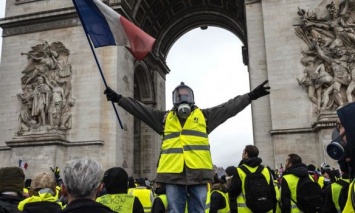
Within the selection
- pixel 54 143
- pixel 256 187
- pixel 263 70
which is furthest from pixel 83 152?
pixel 256 187

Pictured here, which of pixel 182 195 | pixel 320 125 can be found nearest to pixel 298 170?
pixel 182 195

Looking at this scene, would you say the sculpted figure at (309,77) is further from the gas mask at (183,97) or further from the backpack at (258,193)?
the gas mask at (183,97)

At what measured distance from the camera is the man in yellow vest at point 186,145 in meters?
4.05

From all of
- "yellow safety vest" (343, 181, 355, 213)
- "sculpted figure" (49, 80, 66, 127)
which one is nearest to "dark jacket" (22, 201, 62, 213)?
"yellow safety vest" (343, 181, 355, 213)

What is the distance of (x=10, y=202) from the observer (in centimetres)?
333

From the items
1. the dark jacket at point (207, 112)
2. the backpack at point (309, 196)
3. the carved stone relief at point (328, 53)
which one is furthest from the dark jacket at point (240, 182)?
the carved stone relief at point (328, 53)

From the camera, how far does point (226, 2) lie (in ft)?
78.1

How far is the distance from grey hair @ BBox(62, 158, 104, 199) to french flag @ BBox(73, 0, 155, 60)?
446cm

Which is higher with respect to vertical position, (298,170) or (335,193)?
(298,170)

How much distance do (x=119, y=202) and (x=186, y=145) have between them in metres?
0.97

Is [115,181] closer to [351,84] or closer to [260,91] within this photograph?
[260,91]

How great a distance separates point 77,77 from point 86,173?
51.2ft

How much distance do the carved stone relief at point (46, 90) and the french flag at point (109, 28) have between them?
33.9 feet

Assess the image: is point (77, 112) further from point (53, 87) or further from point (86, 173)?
point (86, 173)
